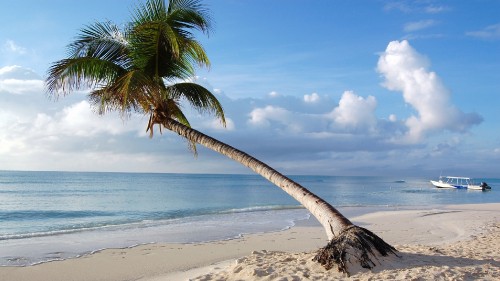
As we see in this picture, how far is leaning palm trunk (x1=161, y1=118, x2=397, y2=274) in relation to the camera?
6957mm

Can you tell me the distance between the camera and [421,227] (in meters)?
17.9

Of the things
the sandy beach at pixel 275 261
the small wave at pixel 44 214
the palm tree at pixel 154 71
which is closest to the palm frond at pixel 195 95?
the palm tree at pixel 154 71

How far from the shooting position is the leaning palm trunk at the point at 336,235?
274 inches

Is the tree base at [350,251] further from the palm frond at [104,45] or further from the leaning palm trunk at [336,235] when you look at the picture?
the palm frond at [104,45]

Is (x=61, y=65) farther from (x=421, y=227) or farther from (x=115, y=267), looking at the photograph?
(x=421, y=227)

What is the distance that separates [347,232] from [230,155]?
2865 millimetres

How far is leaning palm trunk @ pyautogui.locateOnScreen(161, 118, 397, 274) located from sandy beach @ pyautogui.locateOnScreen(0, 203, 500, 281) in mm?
185

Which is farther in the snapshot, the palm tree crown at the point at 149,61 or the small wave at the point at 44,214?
the small wave at the point at 44,214

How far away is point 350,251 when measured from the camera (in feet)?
22.9

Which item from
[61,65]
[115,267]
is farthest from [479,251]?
[61,65]

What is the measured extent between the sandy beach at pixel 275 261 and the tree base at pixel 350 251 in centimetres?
14

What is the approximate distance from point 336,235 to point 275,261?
1.36 m

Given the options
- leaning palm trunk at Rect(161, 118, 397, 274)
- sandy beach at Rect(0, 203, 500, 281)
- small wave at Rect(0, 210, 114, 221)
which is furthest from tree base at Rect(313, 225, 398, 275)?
small wave at Rect(0, 210, 114, 221)

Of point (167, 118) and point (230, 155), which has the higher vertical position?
point (167, 118)
